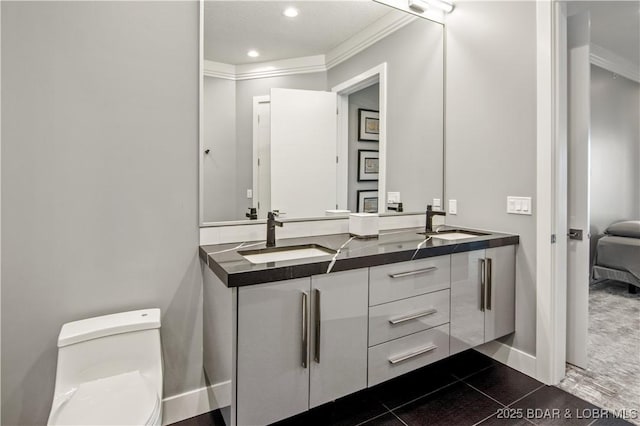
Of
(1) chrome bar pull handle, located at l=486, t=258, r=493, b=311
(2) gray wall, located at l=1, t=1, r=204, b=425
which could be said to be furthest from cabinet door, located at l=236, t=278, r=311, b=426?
(1) chrome bar pull handle, located at l=486, t=258, r=493, b=311

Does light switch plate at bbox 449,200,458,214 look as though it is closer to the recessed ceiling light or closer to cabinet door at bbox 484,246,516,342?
cabinet door at bbox 484,246,516,342

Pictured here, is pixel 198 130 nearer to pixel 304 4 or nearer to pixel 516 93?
pixel 304 4

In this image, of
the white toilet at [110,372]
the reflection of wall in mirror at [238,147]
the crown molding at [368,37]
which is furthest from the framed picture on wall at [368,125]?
the white toilet at [110,372]

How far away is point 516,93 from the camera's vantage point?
2201 mm

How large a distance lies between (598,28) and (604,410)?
3.55m

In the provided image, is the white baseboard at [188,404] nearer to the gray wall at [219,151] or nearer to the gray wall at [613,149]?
the gray wall at [219,151]

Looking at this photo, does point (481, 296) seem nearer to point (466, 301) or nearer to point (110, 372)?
point (466, 301)

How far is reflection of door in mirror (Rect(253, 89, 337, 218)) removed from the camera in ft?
6.92

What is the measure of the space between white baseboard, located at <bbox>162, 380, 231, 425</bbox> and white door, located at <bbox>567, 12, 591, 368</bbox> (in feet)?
7.42

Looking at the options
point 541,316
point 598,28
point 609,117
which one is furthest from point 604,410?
point 609,117

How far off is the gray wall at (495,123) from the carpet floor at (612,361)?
34 cm

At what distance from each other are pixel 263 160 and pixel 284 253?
1.97ft

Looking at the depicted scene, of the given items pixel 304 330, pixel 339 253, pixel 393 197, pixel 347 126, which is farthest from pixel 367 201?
pixel 304 330

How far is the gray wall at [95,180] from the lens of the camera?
148 centimetres
